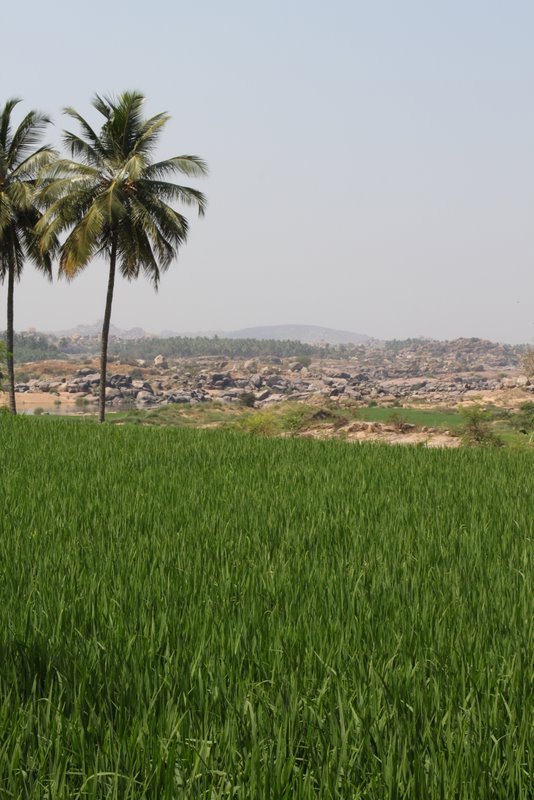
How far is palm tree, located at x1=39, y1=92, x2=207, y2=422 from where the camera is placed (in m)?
22.8

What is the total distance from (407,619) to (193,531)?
2.29 m

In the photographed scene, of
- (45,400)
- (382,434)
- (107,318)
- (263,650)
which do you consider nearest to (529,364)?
(45,400)

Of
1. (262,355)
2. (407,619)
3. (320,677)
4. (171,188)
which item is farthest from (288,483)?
(262,355)

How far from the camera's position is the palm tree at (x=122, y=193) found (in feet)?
74.7

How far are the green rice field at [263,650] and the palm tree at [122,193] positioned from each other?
17.7 metres

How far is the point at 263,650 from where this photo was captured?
293 cm

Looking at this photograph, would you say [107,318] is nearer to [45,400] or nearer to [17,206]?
[17,206]

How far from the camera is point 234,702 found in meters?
2.40

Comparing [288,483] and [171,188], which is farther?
[171,188]

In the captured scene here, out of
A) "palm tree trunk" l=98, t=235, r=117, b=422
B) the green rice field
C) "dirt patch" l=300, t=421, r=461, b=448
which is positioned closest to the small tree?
"dirt patch" l=300, t=421, r=461, b=448

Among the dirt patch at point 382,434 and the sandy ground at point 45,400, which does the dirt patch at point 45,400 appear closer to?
the sandy ground at point 45,400

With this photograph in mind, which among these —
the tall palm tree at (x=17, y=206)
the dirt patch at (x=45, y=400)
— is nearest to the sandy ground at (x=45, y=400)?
the dirt patch at (x=45, y=400)

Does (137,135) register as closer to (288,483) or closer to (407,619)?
(288,483)

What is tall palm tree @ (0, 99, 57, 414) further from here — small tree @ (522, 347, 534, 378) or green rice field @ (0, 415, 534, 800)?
small tree @ (522, 347, 534, 378)
